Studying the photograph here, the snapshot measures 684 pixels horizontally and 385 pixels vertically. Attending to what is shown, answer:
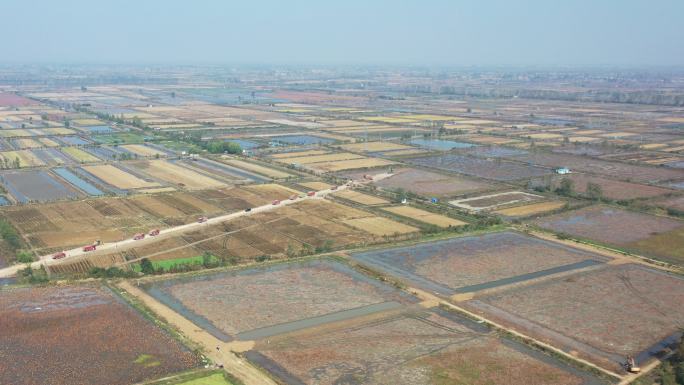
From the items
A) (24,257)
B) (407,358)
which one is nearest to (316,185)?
(24,257)

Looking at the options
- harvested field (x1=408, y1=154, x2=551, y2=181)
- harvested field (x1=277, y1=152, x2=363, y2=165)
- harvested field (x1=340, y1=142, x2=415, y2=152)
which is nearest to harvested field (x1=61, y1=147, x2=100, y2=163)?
harvested field (x1=277, y1=152, x2=363, y2=165)

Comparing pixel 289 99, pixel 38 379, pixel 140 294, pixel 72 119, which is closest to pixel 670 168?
pixel 140 294

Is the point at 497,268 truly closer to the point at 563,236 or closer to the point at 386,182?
the point at 563,236

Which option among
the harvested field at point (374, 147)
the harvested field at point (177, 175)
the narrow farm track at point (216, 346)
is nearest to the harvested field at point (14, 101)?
the harvested field at point (177, 175)

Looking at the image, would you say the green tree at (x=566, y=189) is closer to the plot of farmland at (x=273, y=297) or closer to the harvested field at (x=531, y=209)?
the harvested field at (x=531, y=209)

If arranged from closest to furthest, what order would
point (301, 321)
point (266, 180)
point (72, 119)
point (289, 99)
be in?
point (301, 321) → point (266, 180) → point (72, 119) → point (289, 99)
